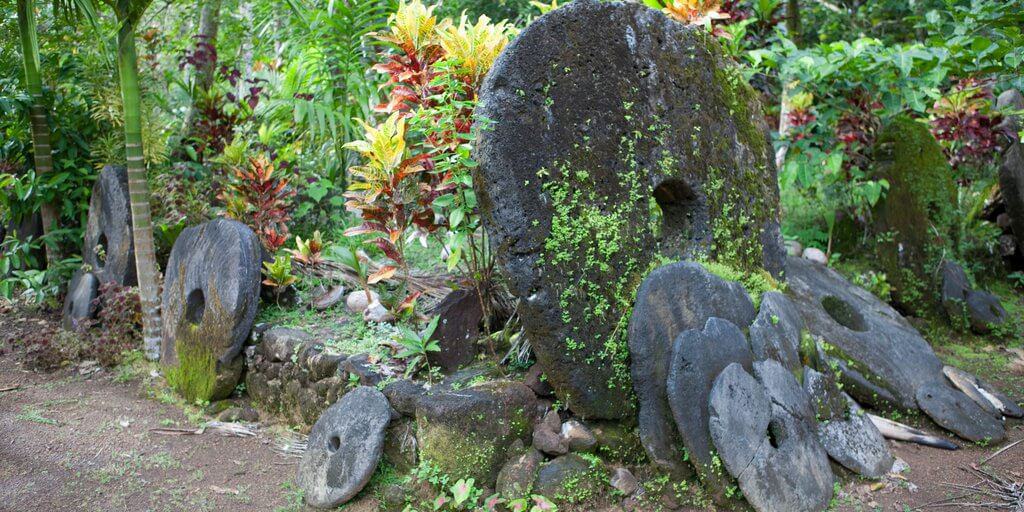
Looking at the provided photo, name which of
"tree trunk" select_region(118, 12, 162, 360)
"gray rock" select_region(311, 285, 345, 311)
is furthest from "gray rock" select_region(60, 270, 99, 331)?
"gray rock" select_region(311, 285, 345, 311)

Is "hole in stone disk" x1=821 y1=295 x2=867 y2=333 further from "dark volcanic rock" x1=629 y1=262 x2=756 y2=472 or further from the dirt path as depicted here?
the dirt path

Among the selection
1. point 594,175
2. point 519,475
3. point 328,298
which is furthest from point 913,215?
point 328,298

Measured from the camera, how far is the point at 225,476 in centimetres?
370

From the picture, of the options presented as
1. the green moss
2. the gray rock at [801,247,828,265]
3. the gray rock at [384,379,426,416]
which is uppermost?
the gray rock at [801,247,828,265]

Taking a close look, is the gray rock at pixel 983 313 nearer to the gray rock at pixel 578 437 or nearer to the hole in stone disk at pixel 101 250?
the gray rock at pixel 578 437

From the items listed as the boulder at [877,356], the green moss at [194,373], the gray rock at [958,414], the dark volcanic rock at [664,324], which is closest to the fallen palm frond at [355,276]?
the green moss at [194,373]

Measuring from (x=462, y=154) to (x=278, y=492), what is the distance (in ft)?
5.86

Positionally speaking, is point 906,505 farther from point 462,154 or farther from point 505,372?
point 462,154

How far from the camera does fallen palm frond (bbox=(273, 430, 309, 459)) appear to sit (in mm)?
3910

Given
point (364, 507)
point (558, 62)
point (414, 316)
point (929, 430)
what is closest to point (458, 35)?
point (558, 62)

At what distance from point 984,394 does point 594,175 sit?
2.61m

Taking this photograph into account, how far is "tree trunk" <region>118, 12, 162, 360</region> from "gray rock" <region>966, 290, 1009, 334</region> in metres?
5.49

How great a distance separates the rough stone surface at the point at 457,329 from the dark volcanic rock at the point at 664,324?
0.89m

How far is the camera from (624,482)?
128 inches
